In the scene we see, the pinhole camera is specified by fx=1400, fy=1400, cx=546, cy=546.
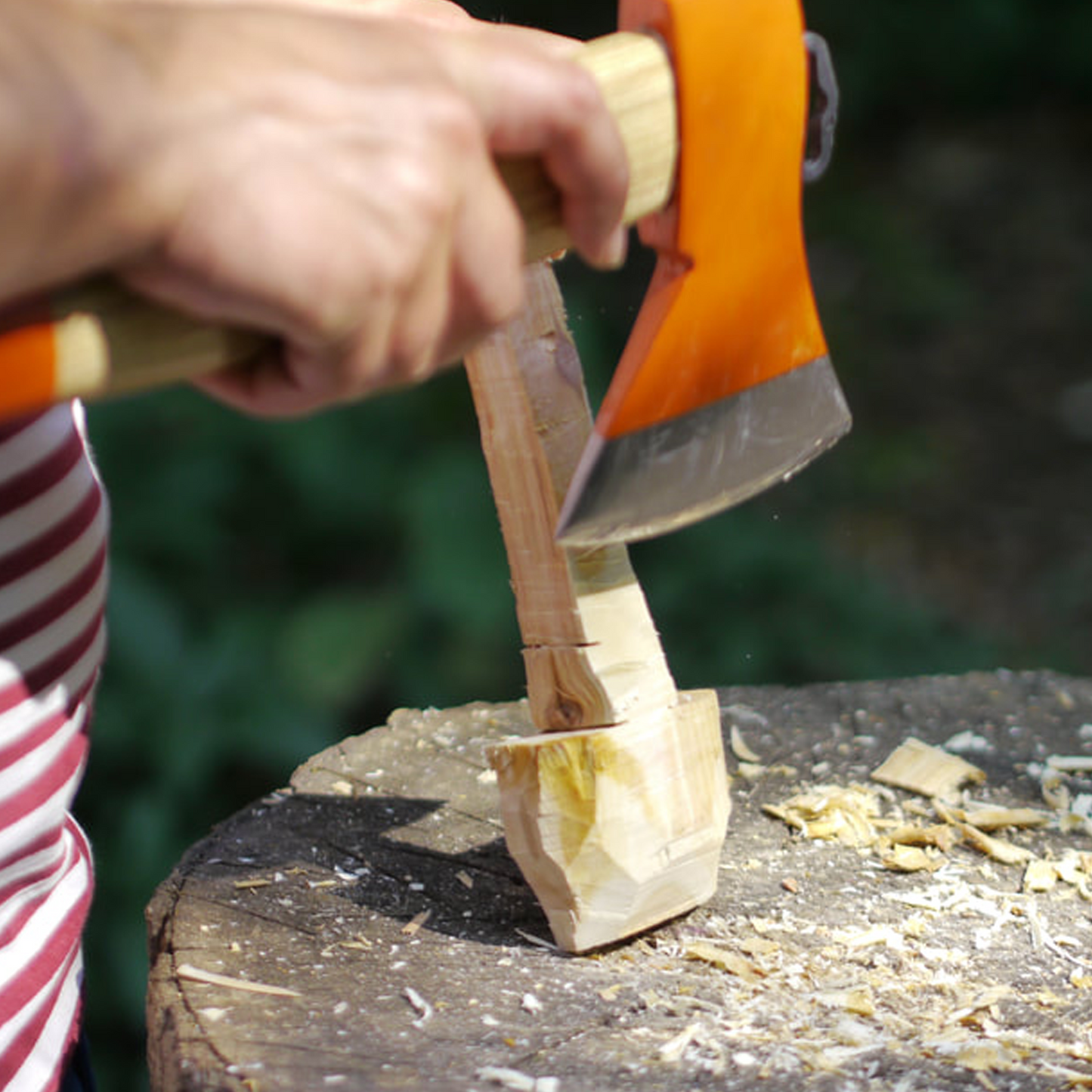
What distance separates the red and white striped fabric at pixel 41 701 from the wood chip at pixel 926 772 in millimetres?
762

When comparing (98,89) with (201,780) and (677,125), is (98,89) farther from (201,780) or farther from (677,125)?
(201,780)

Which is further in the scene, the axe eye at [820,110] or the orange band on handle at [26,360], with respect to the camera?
the axe eye at [820,110]

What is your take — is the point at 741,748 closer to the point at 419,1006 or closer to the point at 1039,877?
the point at 1039,877

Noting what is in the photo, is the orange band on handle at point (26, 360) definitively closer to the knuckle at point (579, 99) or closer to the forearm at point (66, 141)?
the forearm at point (66, 141)

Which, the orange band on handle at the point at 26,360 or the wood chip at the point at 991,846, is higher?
the orange band on handle at the point at 26,360

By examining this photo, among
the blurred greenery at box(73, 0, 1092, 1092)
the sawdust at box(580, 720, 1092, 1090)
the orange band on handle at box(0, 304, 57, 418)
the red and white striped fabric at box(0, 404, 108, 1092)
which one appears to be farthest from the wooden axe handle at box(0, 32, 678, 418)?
the blurred greenery at box(73, 0, 1092, 1092)

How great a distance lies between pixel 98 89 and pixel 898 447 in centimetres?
284

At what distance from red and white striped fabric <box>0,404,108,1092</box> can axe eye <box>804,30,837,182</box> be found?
0.55m

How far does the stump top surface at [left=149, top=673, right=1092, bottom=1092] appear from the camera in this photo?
906 millimetres

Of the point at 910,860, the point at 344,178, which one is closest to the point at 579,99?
the point at 344,178

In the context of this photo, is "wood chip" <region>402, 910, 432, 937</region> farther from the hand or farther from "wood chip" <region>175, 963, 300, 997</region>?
the hand

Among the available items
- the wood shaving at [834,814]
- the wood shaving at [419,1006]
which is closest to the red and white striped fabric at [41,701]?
the wood shaving at [419,1006]

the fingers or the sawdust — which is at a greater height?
the fingers

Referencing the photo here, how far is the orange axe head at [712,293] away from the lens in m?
0.87
